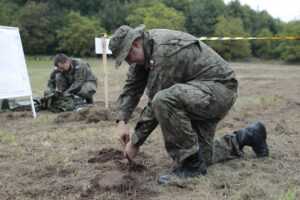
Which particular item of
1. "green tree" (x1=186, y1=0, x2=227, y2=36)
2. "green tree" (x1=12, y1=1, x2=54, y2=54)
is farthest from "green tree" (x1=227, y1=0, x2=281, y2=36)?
"green tree" (x1=12, y1=1, x2=54, y2=54)

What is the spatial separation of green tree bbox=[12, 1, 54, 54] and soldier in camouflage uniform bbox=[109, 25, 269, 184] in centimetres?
5444

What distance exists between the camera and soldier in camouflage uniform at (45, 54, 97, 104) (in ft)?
32.5

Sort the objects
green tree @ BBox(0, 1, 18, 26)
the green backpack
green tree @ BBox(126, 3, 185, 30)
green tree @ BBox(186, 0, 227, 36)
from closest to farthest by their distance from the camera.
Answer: the green backpack → green tree @ BBox(186, 0, 227, 36) → green tree @ BBox(126, 3, 185, 30) → green tree @ BBox(0, 1, 18, 26)

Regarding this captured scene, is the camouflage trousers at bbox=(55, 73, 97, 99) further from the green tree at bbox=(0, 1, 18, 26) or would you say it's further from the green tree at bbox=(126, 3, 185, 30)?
the green tree at bbox=(0, 1, 18, 26)

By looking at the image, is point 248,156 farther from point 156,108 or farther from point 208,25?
point 208,25

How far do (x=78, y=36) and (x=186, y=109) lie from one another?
56.3 m

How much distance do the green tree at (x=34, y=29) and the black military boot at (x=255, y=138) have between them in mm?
54159

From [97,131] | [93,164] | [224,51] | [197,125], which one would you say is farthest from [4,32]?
[224,51]

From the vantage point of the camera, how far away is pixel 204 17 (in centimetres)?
5338

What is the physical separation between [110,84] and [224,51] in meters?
21.7

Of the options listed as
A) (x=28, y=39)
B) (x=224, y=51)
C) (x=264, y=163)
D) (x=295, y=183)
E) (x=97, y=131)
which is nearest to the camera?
(x=295, y=183)

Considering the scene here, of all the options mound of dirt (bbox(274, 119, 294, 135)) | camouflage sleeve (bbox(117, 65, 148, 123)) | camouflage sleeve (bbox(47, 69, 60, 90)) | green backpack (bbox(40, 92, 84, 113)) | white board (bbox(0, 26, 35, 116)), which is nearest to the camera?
camouflage sleeve (bbox(117, 65, 148, 123))

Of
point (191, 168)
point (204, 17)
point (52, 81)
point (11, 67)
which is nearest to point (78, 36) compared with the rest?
point (204, 17)

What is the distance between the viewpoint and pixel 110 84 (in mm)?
17766
